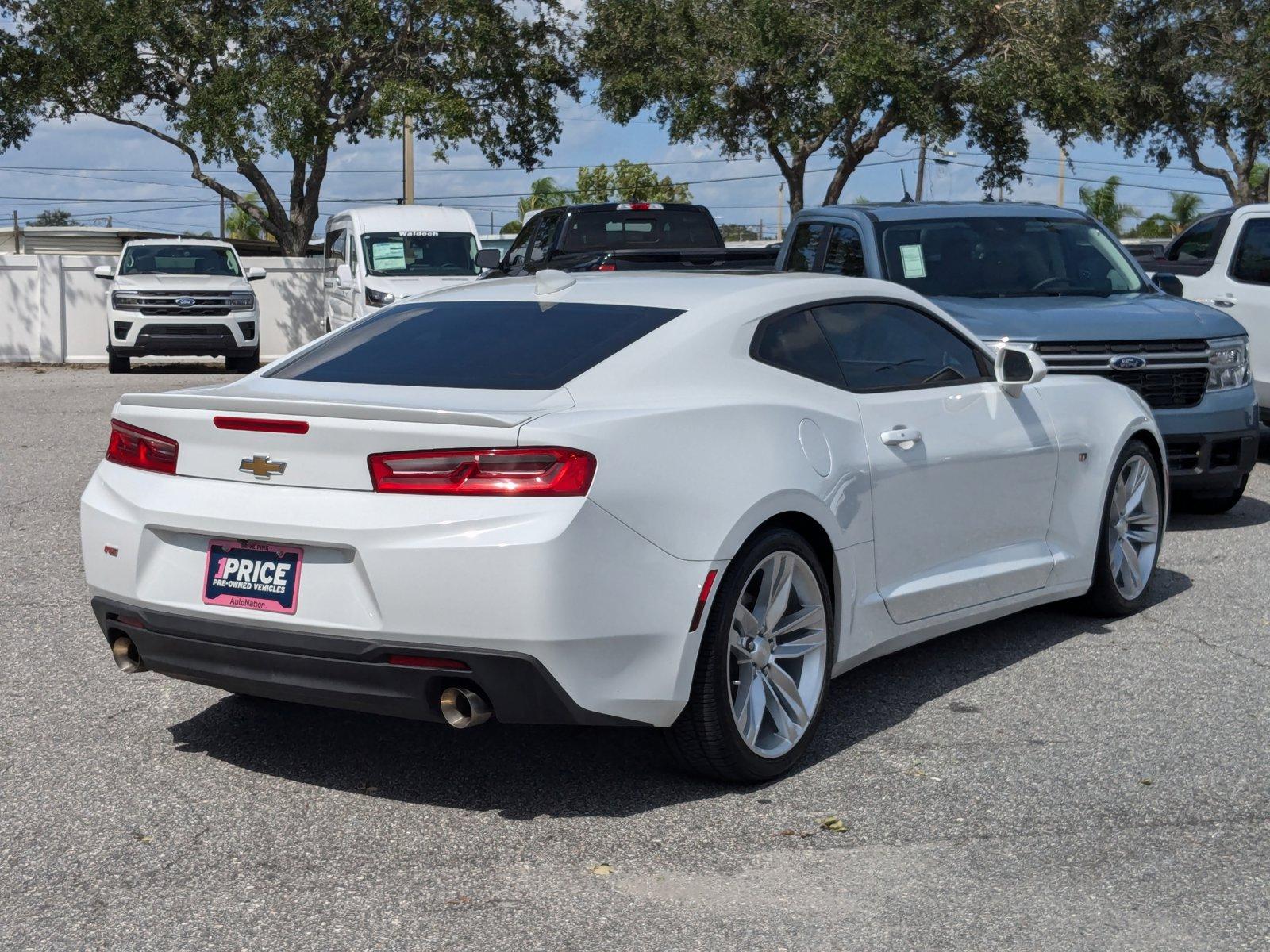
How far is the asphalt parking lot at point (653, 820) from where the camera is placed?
3.75 meters

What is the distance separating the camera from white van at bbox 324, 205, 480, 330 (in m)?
20.4

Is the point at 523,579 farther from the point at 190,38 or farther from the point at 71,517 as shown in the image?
the point at 190,38

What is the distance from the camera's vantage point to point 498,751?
5109 mm

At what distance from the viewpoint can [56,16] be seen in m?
27.5

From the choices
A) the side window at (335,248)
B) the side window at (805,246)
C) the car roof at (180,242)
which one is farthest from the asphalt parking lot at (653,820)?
the car roof at (180,242)

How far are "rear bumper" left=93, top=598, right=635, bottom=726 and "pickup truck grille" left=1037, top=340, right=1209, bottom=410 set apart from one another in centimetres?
523

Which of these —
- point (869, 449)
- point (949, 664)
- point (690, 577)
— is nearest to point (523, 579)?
point (690, 577)

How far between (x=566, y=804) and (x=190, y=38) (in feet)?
84.9

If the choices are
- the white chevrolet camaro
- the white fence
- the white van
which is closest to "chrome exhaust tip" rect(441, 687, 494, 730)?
the white chevrolet camaro

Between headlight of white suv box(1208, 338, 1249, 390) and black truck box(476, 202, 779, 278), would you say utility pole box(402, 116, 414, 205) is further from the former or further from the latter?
headlight of white suv box(1208, 338, 1249, 390)

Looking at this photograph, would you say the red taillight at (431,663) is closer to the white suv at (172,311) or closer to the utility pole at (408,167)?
the white suv at (172,311)

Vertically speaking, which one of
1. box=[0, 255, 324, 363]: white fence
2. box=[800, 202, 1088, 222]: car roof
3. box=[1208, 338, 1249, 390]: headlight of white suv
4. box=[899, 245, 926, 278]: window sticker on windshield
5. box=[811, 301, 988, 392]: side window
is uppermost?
box=[800, 202, 1088, 222]: car roof

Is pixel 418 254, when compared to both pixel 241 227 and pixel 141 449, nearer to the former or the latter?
pixel 141 449

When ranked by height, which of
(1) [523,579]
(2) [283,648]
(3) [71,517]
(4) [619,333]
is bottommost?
(3) [71,517]
